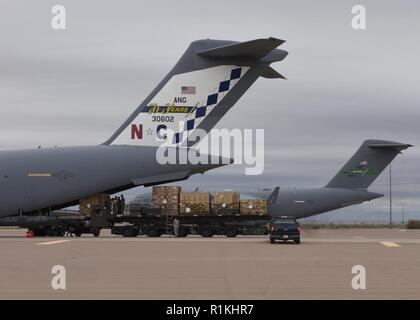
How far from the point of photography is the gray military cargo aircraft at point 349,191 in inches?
2255

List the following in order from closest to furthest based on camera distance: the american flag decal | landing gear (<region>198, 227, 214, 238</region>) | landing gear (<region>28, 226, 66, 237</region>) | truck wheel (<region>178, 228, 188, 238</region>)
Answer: the american flag decal < landing gear (<region>28, 226, 66, 237</region>) < truck wheel (<region>178, 228, 188, 238</region>) < landing gear (<region>198, 227, 214, 238</region>)

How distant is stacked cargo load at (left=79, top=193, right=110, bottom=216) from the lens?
128 feet

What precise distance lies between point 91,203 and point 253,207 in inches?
444

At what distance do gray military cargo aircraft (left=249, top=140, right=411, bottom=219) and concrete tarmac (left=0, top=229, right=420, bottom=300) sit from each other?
103 ft

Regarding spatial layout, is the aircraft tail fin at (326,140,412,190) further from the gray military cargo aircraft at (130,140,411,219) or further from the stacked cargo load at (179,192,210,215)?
the stacked cargo load at (179,192,210,215)

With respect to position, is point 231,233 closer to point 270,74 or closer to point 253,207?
point 253,207

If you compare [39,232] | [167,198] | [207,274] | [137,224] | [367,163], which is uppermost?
[367,163]

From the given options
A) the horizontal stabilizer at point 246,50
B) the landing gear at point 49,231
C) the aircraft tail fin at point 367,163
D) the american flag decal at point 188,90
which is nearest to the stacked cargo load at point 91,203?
the landing gear at point 49,231

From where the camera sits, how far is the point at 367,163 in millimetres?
57688

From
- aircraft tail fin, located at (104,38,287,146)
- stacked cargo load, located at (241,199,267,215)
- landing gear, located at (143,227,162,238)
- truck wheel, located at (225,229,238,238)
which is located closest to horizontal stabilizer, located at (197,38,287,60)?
aircraft tail fin, located at (104,38,287,146)

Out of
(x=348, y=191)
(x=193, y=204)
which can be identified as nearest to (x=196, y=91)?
(x=193, y=204)

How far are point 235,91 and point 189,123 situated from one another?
3.04 meters

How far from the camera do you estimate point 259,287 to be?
14.6 m
